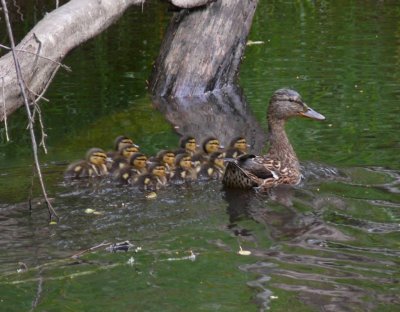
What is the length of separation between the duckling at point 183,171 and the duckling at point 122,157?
14.1 inches

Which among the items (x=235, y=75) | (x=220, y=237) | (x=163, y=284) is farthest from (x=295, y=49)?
(x=163, y=284)

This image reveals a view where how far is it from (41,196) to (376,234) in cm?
233

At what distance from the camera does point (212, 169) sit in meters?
7.56

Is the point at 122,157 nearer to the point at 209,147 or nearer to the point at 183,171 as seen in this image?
the point at 183,171

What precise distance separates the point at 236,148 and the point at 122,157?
865 millimetres

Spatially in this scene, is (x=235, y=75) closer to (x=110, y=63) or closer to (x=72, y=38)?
(x=110, y=63)

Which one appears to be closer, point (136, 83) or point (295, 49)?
point (136, 83)

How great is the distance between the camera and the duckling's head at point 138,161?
24.2 ft

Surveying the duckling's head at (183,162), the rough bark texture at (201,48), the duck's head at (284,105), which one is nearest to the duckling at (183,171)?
the duckling's head at (183,162)

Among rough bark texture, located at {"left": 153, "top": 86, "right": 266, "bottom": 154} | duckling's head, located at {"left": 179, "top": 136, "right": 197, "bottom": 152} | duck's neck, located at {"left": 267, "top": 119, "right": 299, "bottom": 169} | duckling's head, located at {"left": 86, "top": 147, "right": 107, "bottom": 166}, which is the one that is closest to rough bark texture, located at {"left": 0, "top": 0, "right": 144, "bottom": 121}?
duckling's head, located at {"left": 86, "top": 147, "right": 107, "bottom": 166}

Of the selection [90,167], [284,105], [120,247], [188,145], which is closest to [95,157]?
[90,167]

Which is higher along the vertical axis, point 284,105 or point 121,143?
point 284,105

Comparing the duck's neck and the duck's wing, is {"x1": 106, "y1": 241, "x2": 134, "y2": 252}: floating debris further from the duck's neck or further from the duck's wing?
the duck's neck

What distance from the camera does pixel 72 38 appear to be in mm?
7488
